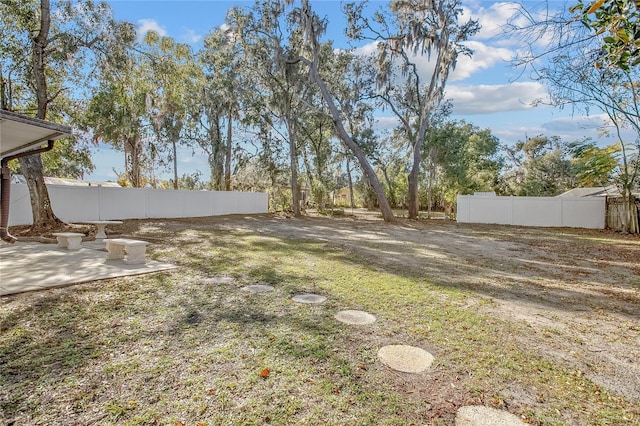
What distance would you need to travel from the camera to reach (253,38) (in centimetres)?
1552

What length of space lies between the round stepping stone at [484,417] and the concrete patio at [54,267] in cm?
432

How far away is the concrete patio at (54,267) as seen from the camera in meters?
4.01

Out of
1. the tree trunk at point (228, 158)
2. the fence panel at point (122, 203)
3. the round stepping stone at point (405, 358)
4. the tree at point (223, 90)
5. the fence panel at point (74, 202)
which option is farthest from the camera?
the tree trunk at point (228, 158)

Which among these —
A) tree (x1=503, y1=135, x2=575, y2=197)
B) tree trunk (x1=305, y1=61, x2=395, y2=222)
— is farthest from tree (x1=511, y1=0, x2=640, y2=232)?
tree (x1=503, y1=135, x2=575, y2=197)

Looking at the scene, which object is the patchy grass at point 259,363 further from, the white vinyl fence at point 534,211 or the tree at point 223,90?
the tree at point 223,90

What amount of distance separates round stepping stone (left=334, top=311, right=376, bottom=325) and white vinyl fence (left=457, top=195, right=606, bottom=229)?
13.6m

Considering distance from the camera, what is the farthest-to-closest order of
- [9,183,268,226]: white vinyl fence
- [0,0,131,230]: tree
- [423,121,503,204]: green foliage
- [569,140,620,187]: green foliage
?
[423,121,503,204]: green foliage < [569,140,620,187]: green foliage < [9,183,268,226]: white vinyl fence < [0,0,131,230]: tree

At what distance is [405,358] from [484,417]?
683mm

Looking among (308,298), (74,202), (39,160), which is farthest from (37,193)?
(308,298)

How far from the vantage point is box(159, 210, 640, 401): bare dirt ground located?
2559mm

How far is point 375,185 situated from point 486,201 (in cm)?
508

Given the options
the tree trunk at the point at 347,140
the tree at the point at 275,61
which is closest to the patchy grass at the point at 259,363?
the tree trunk at the point at 347,140

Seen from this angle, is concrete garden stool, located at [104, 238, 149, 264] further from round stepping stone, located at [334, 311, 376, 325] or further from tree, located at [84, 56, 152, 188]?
tree, located at [84, 56, 152, 188]

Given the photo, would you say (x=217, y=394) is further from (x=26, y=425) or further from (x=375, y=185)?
(x=375, y=185)
